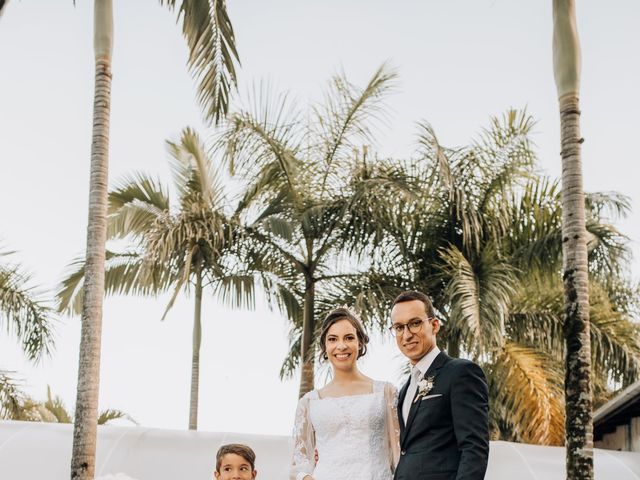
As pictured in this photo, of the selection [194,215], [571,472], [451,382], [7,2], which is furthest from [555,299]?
[451,382]

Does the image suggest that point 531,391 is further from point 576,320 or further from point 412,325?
point 412,325

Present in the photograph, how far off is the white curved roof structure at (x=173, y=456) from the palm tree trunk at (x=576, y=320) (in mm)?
3526

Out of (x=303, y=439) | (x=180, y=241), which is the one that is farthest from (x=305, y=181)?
(x=303, y=439)

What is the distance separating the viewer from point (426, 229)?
14094 millimetres

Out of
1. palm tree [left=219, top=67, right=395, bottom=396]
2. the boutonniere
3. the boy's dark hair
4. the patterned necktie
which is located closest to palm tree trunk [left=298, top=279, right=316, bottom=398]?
palm tree [left=219, top=67, right=395, bottom=396]

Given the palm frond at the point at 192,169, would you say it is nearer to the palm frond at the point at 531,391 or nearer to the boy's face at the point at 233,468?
the palm frond at the point at 531,391

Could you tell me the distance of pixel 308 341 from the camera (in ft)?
45.4

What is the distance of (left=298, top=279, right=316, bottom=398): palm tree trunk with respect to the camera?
1348 centimetres

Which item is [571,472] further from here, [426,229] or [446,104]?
[446,104]

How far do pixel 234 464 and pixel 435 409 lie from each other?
126 centimetres

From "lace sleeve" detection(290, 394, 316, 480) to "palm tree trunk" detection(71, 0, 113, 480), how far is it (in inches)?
208

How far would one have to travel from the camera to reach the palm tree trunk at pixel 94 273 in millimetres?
9484

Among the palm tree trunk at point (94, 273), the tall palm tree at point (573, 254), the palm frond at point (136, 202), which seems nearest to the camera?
the tall palm tree at point (573, 254)

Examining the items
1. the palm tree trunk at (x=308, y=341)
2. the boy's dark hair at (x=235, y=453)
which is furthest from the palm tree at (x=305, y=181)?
the boy's dark hair at (x=235, y=453)
